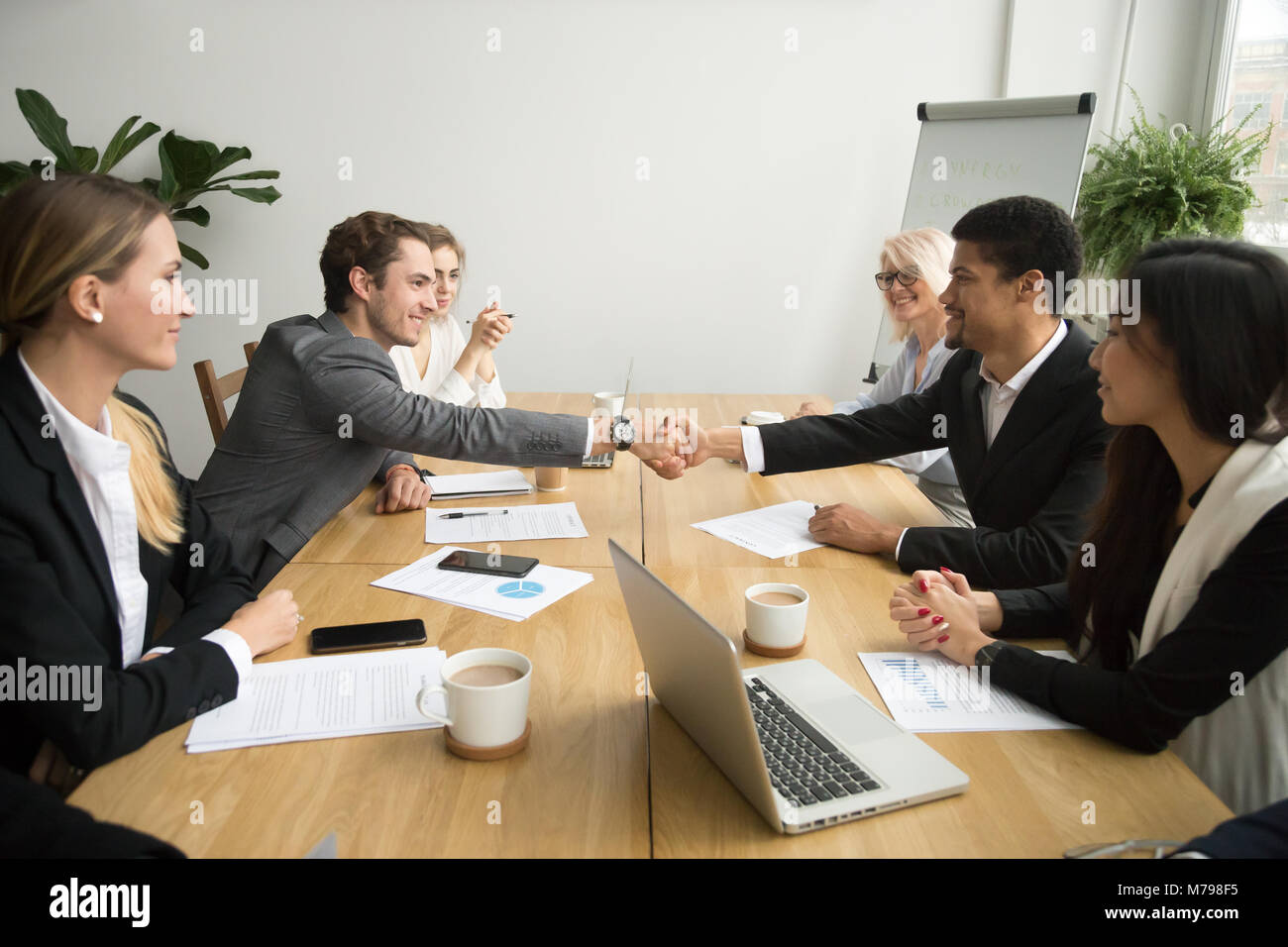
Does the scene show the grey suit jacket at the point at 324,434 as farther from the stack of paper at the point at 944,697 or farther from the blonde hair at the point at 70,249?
the stack of paper at the point at 944,697

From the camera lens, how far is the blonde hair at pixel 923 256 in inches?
119

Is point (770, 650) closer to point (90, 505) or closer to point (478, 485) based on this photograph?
point (90, 505)

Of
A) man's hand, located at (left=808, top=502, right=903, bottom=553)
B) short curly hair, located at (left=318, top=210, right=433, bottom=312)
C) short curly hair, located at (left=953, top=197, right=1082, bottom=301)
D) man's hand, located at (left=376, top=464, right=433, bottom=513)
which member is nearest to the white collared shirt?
short curly hair, located at (left=953, top=197, right=1082, bottom=301)

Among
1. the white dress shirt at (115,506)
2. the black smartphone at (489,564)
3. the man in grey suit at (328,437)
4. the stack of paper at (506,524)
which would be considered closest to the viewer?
the white dress shirt at (115,506)

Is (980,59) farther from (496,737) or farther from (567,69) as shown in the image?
(496,737)

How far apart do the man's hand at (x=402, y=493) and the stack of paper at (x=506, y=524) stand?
38 millimetres

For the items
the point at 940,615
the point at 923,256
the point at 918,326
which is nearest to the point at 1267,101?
the point at 923,256

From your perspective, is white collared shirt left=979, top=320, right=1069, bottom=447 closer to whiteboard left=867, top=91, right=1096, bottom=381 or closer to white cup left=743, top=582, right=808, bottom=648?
white cup left=743, top=582, right=808, bottom=648

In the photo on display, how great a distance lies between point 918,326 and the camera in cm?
305

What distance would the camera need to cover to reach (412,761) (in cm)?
111

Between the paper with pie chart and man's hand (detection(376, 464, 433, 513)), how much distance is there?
364mm

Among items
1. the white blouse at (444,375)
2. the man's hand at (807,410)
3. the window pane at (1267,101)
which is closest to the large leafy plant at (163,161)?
the white blouse at (444,375)

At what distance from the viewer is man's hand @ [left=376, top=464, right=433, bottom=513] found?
82.2 inches
